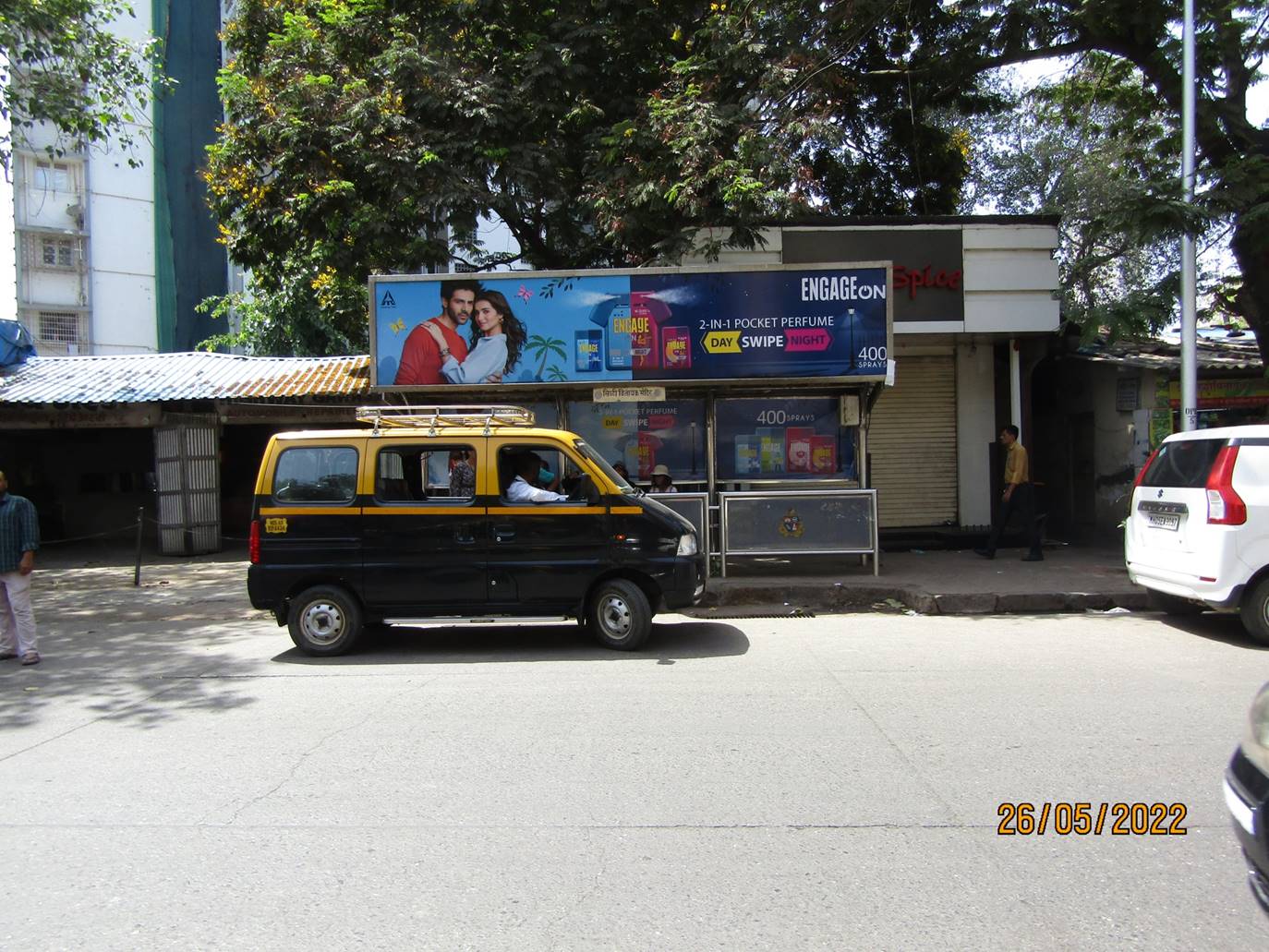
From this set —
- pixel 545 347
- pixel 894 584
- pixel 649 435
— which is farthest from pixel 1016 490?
pixel 545 347

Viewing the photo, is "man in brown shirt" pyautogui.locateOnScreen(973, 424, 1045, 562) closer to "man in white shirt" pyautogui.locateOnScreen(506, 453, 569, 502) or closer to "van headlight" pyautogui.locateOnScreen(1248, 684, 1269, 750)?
"man in white shirt" pyautogui.locateOnScreen(506, 453, 569, 502)

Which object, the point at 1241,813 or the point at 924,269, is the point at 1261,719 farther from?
the point at 924,269

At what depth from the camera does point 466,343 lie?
1221 cm

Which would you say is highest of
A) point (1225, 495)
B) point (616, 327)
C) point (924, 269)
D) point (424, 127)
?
point (424, 127)

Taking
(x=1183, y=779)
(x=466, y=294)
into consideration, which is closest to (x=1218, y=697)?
(x=1183, y=779)

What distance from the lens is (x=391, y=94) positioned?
45.1 feet

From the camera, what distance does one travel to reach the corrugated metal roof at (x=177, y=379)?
1617 centimetres

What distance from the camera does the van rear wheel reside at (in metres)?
7.85

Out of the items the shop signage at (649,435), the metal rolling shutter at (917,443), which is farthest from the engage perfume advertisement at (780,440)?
the metal rolling shutter at (917,443)

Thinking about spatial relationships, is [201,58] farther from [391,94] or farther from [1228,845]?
[1228,845]

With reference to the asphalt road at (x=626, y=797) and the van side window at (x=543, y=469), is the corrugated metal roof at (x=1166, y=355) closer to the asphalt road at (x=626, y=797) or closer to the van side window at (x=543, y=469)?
the asphalt road at (x=626, y=797)

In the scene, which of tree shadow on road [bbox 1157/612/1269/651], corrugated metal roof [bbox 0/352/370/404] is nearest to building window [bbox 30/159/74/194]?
corrugated metal roof [bbox 0/352/370/404]

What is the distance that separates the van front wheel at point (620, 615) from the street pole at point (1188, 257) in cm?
737

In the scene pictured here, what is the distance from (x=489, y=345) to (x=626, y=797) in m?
8.57
